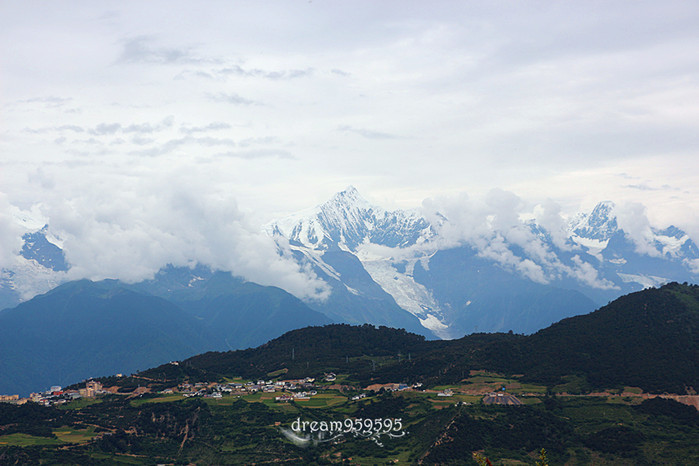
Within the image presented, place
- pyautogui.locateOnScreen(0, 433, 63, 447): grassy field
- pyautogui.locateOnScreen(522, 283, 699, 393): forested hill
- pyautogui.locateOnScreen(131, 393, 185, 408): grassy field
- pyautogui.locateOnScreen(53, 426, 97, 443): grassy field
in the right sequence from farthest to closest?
pyautogui.locateOnScreen(131, 393, 185, 408): grassy field → pyautogui.locateOnScreen(522, 283, 699, 393): forested hill → pyautogui.locateOnScreen(53, 426, 97, 443): grassy field → pyautogui.locateOnScreen(0, 433, 63, 447): grassy field

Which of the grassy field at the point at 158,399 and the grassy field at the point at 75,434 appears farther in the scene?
the grassy field at the point at 158,399

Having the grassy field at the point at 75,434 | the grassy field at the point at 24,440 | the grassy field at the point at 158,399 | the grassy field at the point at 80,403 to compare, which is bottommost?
the grassy field at the point at 75,434

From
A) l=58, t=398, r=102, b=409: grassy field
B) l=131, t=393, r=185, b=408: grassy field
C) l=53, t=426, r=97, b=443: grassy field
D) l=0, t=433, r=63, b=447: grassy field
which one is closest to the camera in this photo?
l=0, t=433, r=63, b=447: grassy field

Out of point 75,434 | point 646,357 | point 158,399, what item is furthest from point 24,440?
point 646,357

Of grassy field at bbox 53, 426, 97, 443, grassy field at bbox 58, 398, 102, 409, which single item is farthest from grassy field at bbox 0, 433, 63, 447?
grassy field at bbox 58, 398, 102, 409

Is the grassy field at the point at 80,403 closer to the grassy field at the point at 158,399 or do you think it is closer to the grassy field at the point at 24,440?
the grassy field at the point at 158,399

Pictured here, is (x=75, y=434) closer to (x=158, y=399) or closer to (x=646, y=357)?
(x=158, y=399)

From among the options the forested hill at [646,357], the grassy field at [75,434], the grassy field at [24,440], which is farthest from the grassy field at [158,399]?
the forested hill at [646,357]

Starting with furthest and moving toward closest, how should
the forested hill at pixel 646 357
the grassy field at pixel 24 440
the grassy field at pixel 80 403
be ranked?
1. the grassy field at pixel 80 403
2. the forested hill at pixel 646 357
3. the grassy field at pixel 24 440

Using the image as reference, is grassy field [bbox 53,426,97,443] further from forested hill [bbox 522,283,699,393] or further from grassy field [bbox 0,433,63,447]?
forested hill [bbox 522,283,699,393]

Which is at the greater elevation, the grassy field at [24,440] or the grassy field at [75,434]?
the grassy field at [24,440]

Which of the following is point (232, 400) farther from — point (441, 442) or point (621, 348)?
point (621, 348)

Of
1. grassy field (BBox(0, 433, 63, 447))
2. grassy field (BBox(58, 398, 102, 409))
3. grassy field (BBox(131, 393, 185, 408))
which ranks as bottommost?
grassy field (BBox(0, 433, 63, 447))

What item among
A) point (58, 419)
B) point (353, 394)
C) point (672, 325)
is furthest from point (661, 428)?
point (58, 419)
